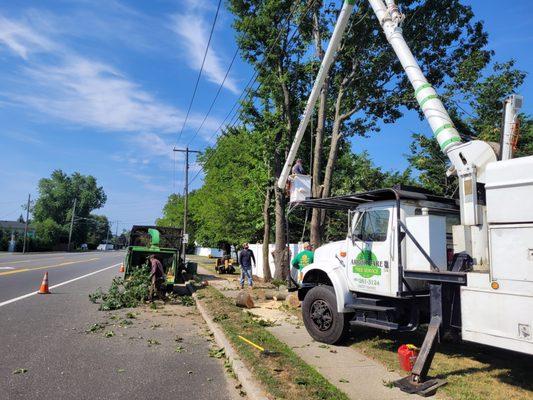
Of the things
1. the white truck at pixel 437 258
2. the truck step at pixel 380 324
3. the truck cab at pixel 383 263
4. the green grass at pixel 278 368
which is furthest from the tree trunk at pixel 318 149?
the truck step at pixel 380 324

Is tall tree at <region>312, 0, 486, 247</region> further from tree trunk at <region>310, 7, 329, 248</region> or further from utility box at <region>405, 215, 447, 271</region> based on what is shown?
utility box at <region>405, 215, 447, 271</region>

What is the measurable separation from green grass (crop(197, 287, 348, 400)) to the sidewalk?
221mm

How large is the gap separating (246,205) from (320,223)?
15.0 m

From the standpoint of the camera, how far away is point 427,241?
22.3ft

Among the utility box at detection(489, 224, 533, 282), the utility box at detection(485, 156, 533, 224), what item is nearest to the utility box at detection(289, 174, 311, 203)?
the utility box at detection(485, 156, 533, 224)

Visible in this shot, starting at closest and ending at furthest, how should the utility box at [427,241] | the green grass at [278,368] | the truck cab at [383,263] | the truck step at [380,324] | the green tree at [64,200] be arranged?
the green grass at [278,368]
the utility box at [427,241]
the truck cab at [383,263]
the truck step at [380,324]
the green tree at [64,200]

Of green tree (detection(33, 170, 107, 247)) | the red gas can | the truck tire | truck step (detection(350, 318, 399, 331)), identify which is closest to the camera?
the red gas can

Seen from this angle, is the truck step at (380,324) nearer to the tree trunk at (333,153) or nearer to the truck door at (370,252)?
the truck door at (370,252)

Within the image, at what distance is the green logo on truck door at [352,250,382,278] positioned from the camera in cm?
760

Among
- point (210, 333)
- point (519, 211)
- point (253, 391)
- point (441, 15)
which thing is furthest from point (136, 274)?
point (441, 15)

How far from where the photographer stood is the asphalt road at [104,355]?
5.64 meters

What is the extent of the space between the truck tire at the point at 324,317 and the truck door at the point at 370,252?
52 cm

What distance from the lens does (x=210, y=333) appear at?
9.60m

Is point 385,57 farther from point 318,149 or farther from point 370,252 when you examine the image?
point 370,252
